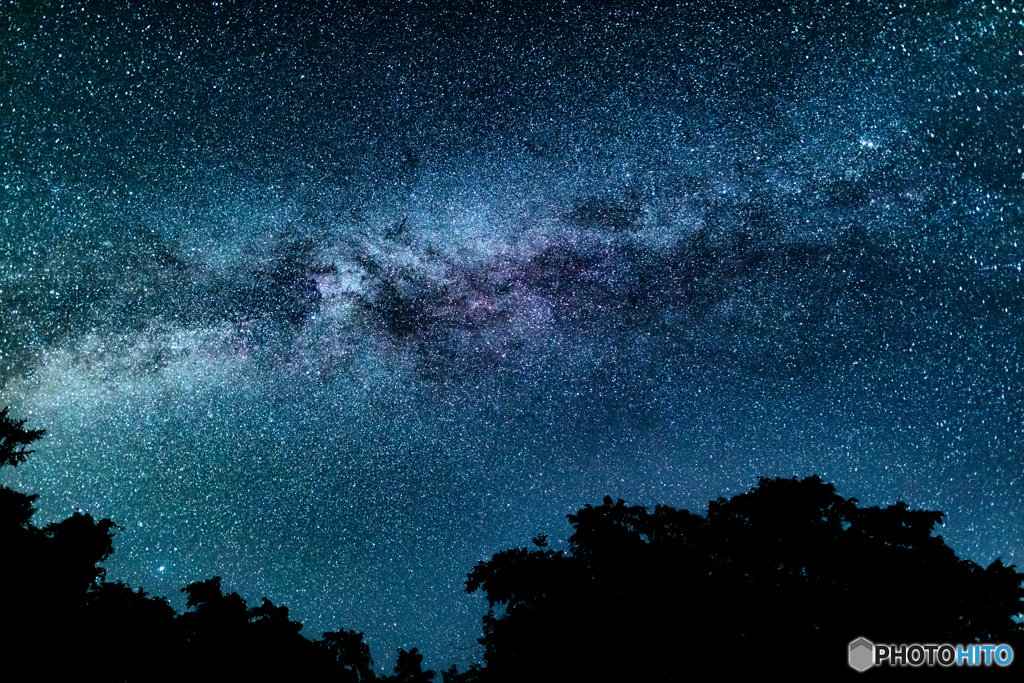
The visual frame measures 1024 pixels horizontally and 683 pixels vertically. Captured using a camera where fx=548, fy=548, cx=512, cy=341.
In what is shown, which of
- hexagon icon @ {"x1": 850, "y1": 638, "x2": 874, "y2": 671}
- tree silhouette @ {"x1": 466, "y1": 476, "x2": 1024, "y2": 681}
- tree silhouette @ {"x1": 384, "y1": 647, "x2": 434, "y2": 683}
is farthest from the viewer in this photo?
tree silhouette @ {"x1": 384, "y1": 647, "x2": 434, "y2": 683}

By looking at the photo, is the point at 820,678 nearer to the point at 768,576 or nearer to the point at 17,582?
the point at 768,576

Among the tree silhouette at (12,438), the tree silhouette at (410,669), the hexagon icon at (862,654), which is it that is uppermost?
the tree silhouette at (12,438)

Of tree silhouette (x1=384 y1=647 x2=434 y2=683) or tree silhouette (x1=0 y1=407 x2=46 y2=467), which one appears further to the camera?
tree silhouette (x1=384 y1=647 x2=434 y2=683)

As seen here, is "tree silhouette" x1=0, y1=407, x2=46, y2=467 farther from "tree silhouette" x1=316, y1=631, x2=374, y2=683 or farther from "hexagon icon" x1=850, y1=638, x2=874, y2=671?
"hexagon icon" x1=850, y1=638, x2=874, y2=671

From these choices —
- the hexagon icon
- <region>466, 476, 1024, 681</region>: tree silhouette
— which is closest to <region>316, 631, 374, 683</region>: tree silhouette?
<region>466, 476, 1024, 681</region>: tree silhouette

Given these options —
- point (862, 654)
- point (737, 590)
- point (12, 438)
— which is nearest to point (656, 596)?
point (737, 590)

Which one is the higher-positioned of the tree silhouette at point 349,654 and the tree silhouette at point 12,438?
the tree silhouette at point 12,438

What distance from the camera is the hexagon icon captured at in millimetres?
9055

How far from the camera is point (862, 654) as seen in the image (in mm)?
9195

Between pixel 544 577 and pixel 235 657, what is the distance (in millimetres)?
7786

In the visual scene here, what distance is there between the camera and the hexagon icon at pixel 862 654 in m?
9.05

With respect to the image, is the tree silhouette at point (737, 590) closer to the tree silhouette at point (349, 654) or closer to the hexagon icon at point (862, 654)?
the hexagon icon at point (862, 654)

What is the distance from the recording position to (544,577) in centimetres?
1150

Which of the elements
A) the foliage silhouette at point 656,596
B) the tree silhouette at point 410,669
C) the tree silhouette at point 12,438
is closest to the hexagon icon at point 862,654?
the foliage silhouette at point 656,596
